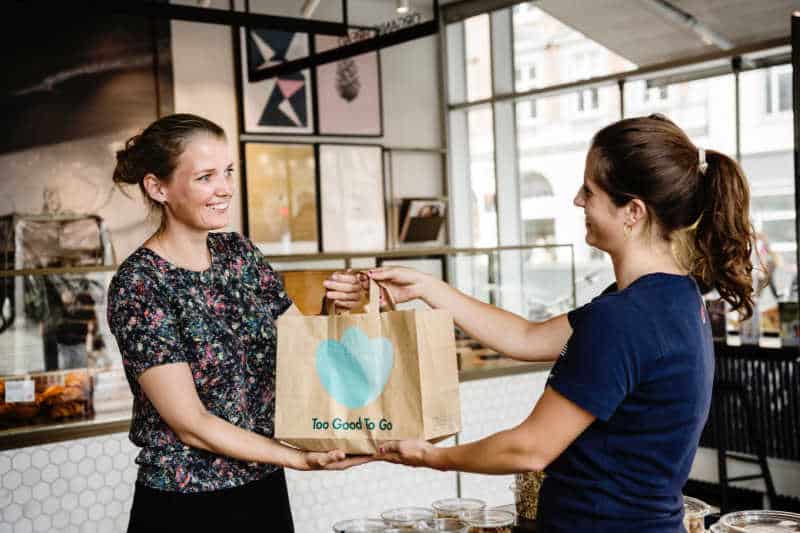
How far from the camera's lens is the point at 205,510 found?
1.74 metres

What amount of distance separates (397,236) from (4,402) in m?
4.82

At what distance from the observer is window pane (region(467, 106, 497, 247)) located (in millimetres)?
7949

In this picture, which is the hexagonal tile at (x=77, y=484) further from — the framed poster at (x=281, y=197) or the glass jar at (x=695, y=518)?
the framed poster at (x=281, y=197)

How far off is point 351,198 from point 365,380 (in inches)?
223

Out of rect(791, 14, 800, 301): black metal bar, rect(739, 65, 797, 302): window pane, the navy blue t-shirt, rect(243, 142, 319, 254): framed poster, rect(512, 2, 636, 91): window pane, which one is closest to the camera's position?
the navy blue t-shirt

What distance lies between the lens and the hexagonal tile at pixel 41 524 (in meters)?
2.79

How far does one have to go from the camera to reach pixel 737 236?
1.55m

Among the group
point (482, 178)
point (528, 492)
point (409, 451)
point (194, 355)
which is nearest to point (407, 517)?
point (528, 492)

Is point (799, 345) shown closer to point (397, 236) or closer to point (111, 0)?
point (397, 236)

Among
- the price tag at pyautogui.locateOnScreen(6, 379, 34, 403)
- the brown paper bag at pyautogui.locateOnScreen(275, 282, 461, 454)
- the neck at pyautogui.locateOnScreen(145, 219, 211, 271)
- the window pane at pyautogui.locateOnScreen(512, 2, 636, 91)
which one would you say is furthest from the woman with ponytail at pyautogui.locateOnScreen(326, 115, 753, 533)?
the window pane at pyautogui.locateOnScreen(512, 2, 636, 91)

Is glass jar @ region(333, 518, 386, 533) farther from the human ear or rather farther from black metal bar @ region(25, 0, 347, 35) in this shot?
black metal bar @ region(25, 0, 347, 35)

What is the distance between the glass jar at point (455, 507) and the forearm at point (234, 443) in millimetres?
436

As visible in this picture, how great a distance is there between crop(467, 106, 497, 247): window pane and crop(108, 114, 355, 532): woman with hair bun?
20.6ft

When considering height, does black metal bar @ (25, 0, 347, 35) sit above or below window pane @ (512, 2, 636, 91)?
below
